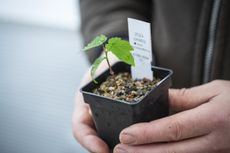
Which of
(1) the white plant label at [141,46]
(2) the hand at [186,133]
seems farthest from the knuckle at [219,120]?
(1) the white plant label at [141,46]

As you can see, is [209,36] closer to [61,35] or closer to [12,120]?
[12,120]

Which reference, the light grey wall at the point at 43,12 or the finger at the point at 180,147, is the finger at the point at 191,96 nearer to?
the finger at the point at 180,147

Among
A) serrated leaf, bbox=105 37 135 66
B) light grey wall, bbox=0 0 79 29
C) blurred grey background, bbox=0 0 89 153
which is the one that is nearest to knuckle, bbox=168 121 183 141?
serrated leaf, bbox=105 37 135 66

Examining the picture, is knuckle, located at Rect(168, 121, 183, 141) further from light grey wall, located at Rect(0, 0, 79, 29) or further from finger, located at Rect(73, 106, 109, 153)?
light grey wall, located at Rect(0, 0, 79, 29)

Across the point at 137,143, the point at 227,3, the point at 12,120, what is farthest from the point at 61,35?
the point at 137,143

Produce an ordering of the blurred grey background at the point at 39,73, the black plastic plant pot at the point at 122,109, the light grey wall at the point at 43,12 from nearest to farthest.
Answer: the black plastic plant pot at the point at 122,109 < the blurred grey background at the point at 39,73 < the light grey wall at the point at 43,12
